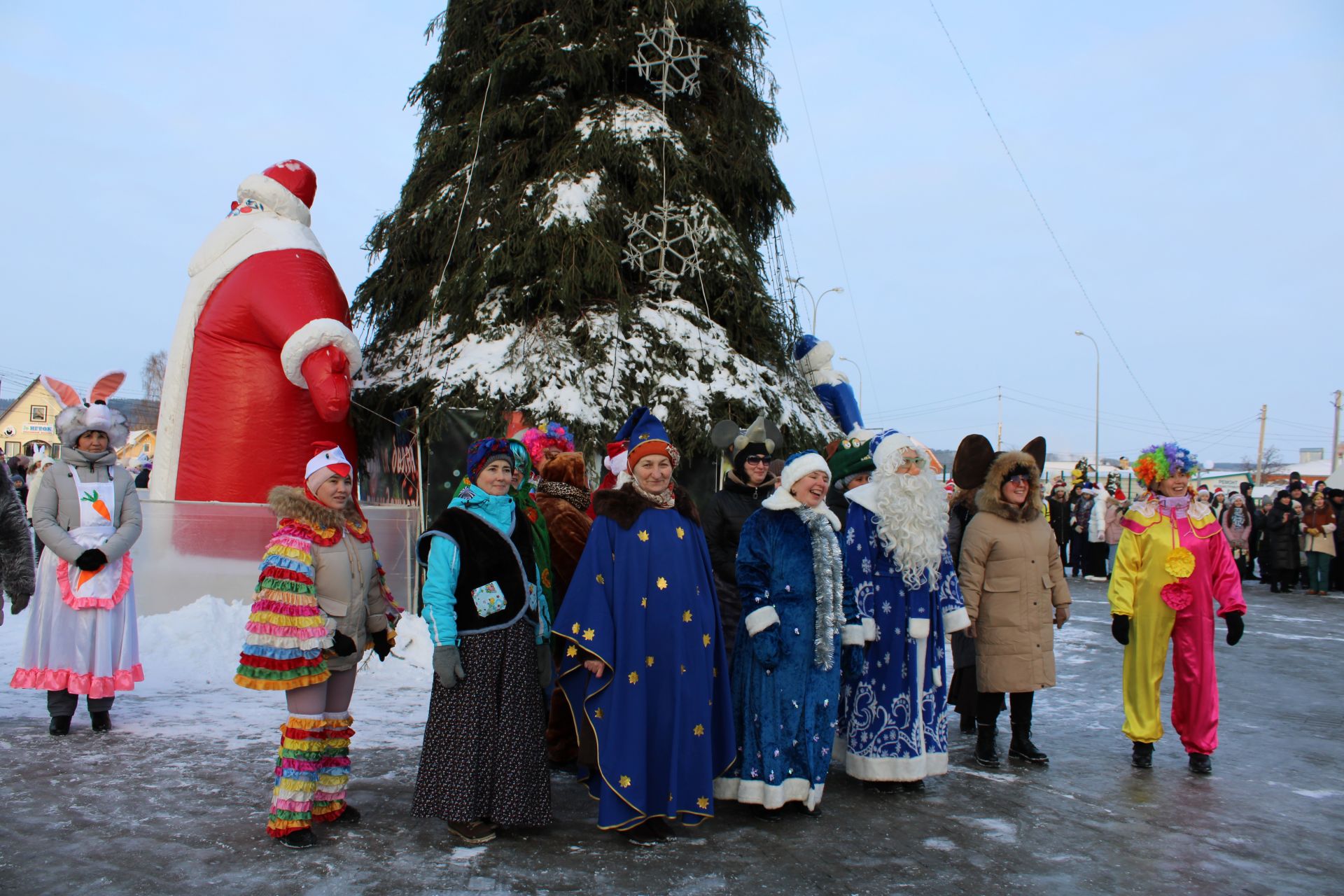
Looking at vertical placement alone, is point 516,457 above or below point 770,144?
below

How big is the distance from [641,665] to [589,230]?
559 cm

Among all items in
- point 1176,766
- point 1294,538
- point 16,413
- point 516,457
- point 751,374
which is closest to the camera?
point 516,457

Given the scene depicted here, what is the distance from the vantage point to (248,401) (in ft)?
25.6

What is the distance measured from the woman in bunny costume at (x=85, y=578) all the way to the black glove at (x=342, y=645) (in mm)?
2401

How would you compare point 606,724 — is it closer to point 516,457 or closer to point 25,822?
point 516,457

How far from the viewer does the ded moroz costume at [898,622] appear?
15.7 ft

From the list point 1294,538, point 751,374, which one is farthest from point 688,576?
point 1294,538

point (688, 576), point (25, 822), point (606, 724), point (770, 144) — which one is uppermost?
point (770, 144)

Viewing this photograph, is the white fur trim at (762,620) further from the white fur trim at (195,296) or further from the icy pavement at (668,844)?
the white fur trim at (195,296)

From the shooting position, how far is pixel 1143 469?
562 cm

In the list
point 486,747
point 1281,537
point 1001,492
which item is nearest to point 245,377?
point 486,747

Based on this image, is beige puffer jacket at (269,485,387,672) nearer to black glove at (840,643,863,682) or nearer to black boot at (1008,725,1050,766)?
black glove at (840,643,863,682)

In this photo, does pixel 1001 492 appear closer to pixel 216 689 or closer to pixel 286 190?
pixel 216 689

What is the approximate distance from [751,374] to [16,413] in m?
50.9
